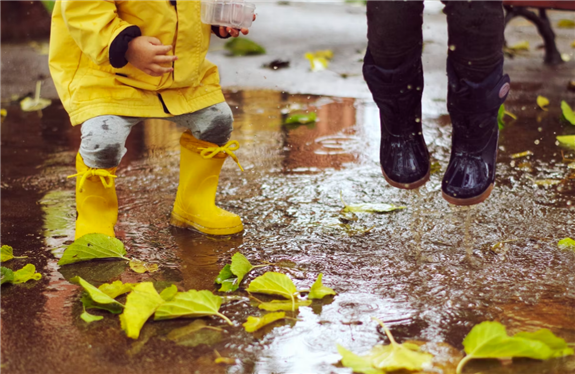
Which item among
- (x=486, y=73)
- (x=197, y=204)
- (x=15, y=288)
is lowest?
(x=15, y=288)

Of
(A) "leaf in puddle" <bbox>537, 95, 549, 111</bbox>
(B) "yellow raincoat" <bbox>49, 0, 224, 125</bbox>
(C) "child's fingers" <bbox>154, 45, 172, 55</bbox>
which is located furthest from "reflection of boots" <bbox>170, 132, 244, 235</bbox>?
(A) "leaf in puddle" <bbox>537, 95, 549, 111</bbox>

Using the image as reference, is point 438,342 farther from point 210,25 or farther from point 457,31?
point 210,25

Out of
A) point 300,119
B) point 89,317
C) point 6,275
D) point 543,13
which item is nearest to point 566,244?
point 89,317

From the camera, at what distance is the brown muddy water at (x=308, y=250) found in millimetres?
1648

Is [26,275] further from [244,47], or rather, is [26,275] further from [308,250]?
[244,47]

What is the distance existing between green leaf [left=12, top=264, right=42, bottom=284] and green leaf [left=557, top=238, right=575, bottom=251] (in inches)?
61.2

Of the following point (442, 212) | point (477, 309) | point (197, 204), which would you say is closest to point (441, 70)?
point (442, 212)

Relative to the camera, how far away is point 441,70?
4957 mm

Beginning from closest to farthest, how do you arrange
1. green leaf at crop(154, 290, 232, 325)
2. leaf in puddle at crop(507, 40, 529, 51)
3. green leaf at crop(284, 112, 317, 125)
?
green leaf at crop(154, 290, 232, 325) → green leaf at crop(284, 112, 317, 125) → leaf in puddle at crop(507, 40, 529, 51)

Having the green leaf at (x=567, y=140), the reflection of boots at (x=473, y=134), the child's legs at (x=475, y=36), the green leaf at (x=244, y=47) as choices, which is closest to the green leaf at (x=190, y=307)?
the reflection of boots at (x=473, y=134)

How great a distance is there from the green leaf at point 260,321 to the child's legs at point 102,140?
2.59 feet

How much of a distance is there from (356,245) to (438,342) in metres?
0.63

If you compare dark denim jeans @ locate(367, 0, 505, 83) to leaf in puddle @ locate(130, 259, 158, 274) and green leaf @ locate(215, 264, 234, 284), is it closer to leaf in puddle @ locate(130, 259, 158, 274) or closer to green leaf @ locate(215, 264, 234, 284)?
green leaf @ locate(215, 264, 234, 284)

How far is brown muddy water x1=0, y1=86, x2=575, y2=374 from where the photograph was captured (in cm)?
165
